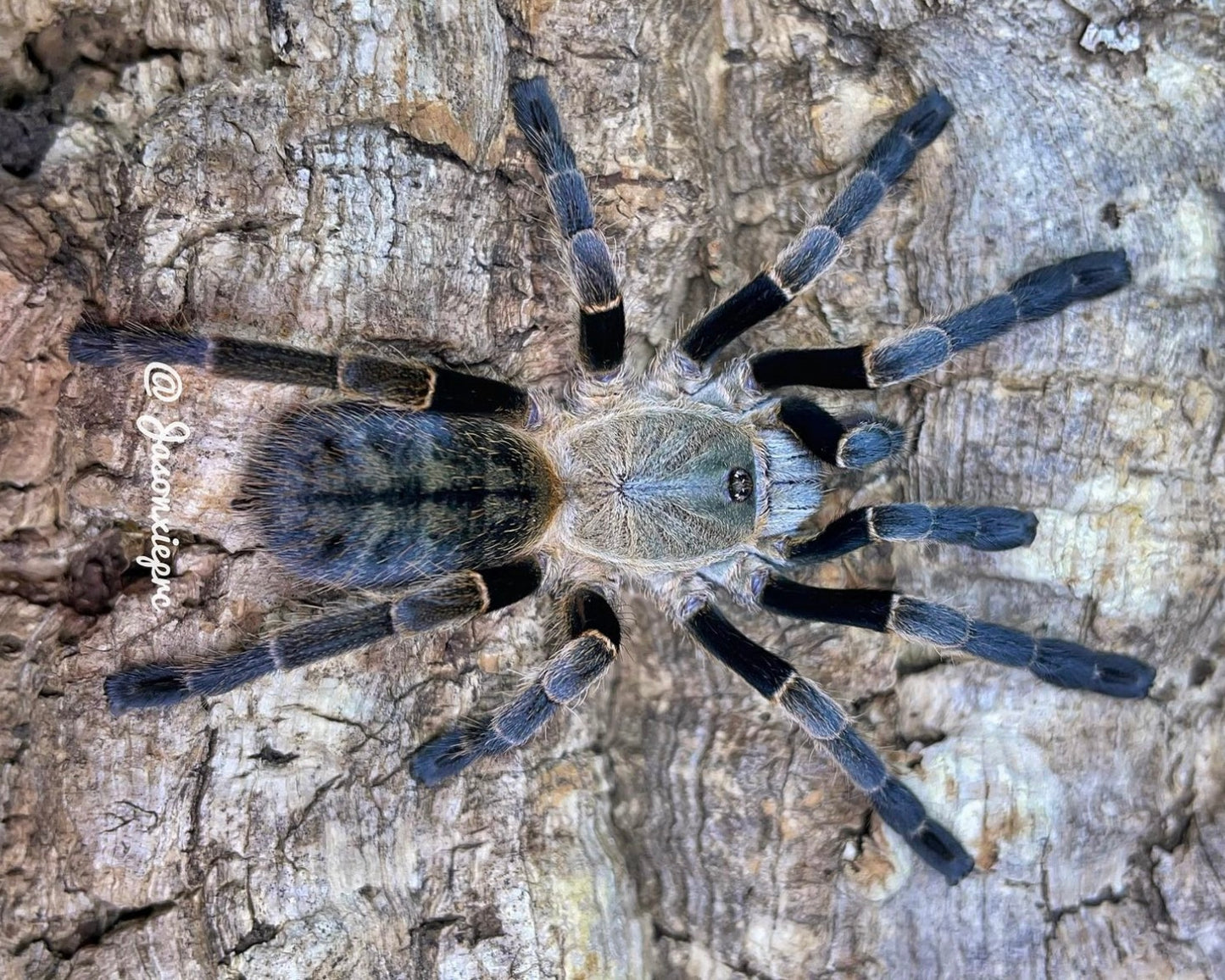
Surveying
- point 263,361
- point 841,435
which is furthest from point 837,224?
point 263,361

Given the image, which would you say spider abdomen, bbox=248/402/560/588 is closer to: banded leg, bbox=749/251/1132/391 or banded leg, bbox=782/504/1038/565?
banded leg, bbox=782/504/1038/565

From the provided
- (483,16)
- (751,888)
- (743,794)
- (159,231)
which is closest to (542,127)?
(483,16)

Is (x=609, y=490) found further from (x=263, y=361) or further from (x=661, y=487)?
(x=263, y=361)

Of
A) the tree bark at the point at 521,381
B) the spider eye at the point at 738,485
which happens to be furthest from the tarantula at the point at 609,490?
the tree bark at the point at 521,381

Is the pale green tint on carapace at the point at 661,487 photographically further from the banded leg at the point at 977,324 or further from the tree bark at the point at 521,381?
the banded leg at the point at 977,324
